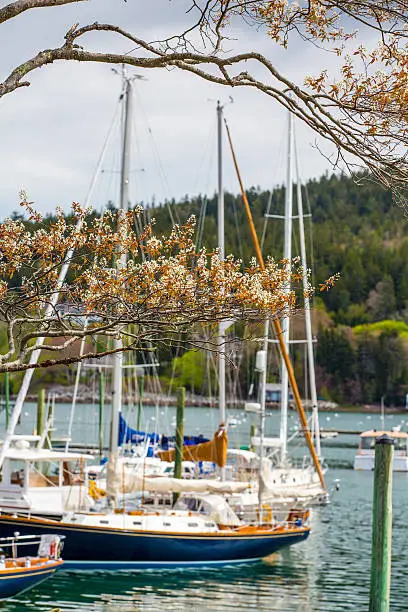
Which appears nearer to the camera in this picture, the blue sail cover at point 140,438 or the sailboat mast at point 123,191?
the sailboat mast at point 123,191

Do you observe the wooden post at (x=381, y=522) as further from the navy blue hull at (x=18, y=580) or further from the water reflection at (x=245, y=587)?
the navy blue hull at (x=18, y=580)

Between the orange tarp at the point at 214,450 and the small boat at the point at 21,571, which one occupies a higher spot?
the orange tarp at the point at 214,450

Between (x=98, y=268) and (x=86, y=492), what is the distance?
16.6m

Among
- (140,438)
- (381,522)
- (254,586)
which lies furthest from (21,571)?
(140,438)

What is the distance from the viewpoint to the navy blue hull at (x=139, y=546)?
80.7ft

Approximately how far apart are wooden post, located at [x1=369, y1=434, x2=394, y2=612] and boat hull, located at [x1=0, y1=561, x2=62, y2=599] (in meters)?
6.79

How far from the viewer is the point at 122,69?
30250mm

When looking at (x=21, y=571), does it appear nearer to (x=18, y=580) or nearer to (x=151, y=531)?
(x=18, y=580)

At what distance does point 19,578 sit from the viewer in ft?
63.4

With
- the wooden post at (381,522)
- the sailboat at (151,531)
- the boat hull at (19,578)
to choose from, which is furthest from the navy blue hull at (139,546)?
the wooden post at (381,522)

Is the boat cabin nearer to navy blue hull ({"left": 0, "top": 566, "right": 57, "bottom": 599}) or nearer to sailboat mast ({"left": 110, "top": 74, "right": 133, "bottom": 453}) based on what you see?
sailboat mast ({"left": 110, "top": 74, "right": 133, "bottom": 453})

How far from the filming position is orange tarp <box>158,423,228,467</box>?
95.7 feet

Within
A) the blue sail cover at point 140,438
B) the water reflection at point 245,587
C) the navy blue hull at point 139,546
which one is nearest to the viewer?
the water reflection at point 245,587

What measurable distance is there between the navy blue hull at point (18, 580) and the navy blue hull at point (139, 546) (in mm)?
4738
